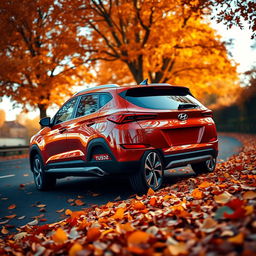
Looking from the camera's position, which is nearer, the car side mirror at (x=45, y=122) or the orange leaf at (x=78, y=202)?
the orange leaf at (x=78, y=202)

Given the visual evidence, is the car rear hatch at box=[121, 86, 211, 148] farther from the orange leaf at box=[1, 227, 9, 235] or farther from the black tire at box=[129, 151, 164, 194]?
the orange leaf at box=[1, 227, 9, 235]

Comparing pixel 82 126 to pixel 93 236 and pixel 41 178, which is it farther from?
pixel 93 236

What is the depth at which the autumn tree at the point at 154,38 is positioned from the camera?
18.0m

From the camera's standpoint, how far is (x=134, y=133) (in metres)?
5.55

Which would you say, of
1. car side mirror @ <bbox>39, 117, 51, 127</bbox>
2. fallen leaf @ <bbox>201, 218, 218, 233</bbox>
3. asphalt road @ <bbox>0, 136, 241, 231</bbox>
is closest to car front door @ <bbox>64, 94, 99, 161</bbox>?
asphalt road @ <bbox>0, 136, 241, 231</bbox>

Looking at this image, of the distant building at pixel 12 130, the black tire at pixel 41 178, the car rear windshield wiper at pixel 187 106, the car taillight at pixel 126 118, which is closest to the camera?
the car taillight at pixel 126 118

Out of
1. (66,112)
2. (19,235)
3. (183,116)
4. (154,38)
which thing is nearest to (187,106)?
(183,116)

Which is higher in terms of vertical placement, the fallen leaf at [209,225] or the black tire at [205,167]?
the fallen leaf at [209,225]

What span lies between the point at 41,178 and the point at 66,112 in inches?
63.8

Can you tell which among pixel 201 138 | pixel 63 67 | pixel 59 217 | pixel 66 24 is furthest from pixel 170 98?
pixel 63 67

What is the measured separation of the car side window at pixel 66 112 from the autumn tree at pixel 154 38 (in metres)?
9.62

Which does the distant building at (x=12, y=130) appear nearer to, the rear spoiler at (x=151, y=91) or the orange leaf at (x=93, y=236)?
the rear spoiler at (x=151, y=91)

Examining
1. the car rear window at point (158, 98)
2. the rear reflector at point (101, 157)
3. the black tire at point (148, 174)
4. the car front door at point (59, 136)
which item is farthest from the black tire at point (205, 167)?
the car front door at point (59, 136)

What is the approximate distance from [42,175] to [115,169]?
8.99ft
